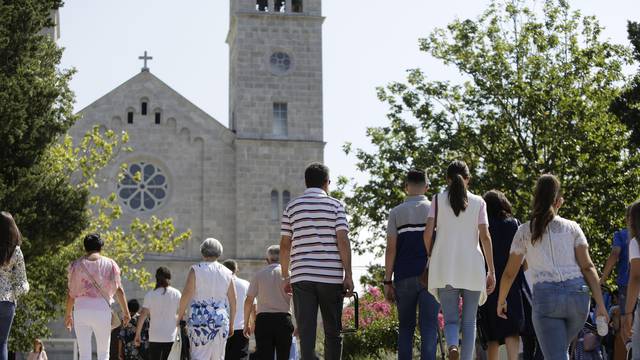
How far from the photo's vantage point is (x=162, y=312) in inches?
594

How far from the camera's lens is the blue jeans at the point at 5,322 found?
10438 mm

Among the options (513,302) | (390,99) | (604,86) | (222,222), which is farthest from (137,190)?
(513,302)

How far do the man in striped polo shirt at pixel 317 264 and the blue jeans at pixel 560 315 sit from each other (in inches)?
82.4

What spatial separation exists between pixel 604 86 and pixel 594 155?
2422mm

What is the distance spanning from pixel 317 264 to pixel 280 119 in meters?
36.3

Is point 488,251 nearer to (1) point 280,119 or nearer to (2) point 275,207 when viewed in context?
(2) point 275,207

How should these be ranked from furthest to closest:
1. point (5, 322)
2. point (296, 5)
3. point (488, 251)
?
1. point (296, 5)
2. point (5, 322)
3. point (488, 251)

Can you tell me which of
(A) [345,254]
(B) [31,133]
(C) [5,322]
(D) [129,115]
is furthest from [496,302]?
(D) [129,115]

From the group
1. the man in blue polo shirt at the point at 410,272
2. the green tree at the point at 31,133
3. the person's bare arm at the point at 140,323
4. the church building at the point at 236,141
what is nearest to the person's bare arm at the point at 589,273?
the man in blue polo shirt at the point at 410,272

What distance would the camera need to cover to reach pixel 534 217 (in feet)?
29.9

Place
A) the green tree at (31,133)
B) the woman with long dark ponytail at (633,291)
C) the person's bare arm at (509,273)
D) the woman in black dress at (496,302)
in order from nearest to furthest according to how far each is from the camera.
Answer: the woman with long dark ponytail at (633,291) < the person's bare arm at (509,273) < the woman in black dress at (496,302) < the green tree at (31,133)

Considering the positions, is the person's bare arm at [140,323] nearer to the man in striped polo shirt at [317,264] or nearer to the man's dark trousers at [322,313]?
the man in striped polo shirt at [317,264]

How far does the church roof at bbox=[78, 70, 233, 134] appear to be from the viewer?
152 feet

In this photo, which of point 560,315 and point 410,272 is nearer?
point 560,315
